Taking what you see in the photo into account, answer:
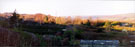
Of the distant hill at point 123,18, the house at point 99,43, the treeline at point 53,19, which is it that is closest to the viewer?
the house at point 99,43

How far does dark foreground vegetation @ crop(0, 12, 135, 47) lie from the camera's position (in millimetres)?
9234

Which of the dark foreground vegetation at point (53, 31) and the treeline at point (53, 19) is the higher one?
the treeline at point (53, 19)

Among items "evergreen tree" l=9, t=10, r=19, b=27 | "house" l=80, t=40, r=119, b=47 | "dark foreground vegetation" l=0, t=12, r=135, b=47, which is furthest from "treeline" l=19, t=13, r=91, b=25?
"house" l=80, t=40, r=119, b=47

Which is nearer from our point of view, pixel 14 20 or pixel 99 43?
pixel 99 43

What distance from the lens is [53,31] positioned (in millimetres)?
9375

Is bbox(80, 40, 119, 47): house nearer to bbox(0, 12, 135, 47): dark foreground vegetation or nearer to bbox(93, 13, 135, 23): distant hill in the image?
bbox(0, 12, 135, 47): dark foreground vegetation

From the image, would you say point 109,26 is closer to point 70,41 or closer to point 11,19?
point 70,41

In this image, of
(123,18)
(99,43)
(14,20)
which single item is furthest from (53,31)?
(123,18)

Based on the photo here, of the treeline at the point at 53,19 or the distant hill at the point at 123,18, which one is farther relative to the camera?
the treeline at the point at 53,19

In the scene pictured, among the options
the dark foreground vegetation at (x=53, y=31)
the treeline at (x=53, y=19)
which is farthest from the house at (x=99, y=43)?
the treeline at (x=53, y=19)

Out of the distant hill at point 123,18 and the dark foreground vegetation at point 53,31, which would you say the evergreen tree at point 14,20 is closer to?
the dark foreground vegetation at point 53,31

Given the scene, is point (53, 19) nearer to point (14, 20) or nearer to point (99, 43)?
point (14, 20)

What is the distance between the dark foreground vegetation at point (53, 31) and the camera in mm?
9234

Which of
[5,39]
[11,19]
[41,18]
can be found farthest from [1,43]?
[41,18]
